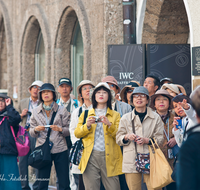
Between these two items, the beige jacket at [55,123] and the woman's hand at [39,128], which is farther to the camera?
the beige jacket at [55,123]

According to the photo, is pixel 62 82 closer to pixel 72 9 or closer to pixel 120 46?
Result: pixel 120 46

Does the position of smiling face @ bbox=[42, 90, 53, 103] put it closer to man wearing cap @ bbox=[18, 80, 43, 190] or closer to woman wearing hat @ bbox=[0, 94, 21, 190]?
woman wearing hat @ bbox=[0, 94, 21, 190]

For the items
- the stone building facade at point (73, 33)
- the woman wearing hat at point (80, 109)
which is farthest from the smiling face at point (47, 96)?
the stone building facade at point (73, 33)

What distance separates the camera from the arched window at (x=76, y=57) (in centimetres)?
898

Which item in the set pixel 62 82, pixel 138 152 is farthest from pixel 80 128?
pixel 62 82

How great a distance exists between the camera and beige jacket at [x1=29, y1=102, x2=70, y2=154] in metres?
5.66

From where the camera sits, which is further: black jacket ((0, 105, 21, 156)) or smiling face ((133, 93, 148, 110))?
black jacket ((0, 105, 21, 156))

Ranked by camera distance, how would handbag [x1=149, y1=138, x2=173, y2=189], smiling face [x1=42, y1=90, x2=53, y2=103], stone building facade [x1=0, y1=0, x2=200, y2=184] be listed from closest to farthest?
handbag [x1=149, y1=138, x2=173, y2=189] → smiling face [x1=42, y1=90, x2=53, y2=103] → stone building facade [x1=0, y1=0, x2=200, y2=184]

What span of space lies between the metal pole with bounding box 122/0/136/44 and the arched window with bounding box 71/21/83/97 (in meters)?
2.08

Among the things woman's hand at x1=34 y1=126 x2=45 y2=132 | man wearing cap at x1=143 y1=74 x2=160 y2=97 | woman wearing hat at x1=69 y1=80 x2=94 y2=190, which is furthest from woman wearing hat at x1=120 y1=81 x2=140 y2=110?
woman's hand at x1=34 y1=126 x2=45 y2=132

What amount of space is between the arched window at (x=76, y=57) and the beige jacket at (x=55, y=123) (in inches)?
123

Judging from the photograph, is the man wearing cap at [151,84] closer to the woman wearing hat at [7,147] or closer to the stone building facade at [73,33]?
the stone building facade at [73,33]

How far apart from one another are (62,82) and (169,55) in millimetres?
1993

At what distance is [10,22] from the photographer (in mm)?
11406
